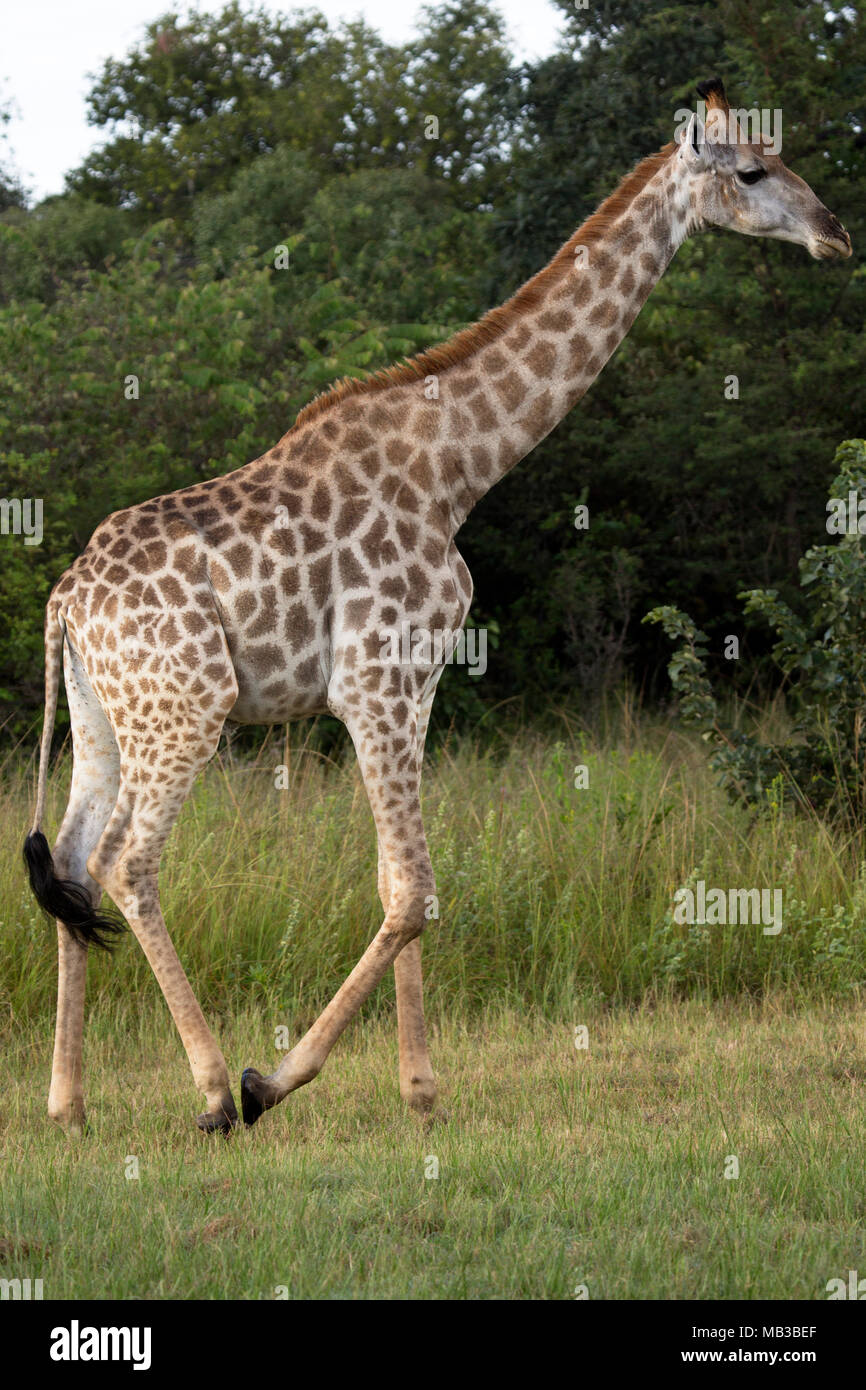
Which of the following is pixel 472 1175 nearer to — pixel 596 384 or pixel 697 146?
pixel 697 146

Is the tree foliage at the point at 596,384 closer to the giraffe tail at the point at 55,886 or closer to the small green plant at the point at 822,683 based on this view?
the small green plant at the point at 822,683

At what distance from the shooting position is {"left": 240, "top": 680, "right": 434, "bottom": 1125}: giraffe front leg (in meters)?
4.83

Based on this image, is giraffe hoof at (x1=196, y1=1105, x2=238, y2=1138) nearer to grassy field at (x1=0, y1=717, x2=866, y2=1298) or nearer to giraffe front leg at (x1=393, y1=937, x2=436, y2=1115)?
grassy field at (x1=0, y1=717, x2=866, y2=1298)

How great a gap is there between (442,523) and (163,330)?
7.56m

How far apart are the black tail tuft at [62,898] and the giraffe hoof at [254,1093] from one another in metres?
0.75

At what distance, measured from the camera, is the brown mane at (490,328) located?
5273mm

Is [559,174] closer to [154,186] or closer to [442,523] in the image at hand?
[442,523]

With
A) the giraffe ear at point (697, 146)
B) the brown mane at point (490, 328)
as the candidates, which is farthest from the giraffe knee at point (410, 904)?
the giraffe ear at point (697, 146)

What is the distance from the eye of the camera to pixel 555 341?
525 cm

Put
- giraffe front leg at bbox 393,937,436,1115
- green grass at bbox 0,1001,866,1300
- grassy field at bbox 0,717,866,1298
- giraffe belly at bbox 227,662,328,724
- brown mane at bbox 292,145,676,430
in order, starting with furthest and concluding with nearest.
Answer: brown mane at bbox 292,145,676,430, giraffe front leg at bbox 393,937,436,1115, giraffe belly at bbox 227,662,328,724, grassy field at bbox 0,717,866,1298, green grass at bbox 0,1001,866,1300

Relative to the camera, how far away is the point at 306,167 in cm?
2447

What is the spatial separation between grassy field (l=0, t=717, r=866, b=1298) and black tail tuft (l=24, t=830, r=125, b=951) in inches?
25.6

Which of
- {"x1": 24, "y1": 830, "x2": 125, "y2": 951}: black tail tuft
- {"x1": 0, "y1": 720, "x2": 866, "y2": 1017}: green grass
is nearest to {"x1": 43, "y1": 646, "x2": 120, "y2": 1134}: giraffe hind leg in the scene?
{"x1": 24, "y1": 830, "x2": 125, "y2": 951}: black tail tuft

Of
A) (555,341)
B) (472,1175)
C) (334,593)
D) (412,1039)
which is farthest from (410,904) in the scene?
(555,341)
